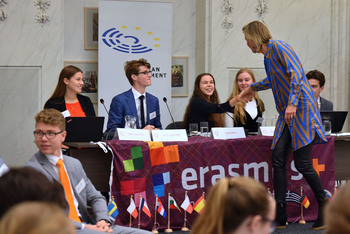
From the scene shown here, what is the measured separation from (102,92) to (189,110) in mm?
1870

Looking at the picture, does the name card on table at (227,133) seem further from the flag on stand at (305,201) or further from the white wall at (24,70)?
the white wall at (24,70)

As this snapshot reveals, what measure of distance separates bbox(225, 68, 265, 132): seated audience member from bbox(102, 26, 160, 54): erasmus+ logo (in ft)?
6.75

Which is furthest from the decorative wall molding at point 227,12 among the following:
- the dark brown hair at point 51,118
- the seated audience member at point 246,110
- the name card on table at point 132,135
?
the dark brown hair at point 51,118

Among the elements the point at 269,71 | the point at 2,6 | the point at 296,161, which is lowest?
the point at 296,161

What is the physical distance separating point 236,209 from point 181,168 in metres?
2.81

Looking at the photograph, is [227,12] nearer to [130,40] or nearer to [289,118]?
[130,40]

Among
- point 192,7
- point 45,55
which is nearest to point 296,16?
point 192,7

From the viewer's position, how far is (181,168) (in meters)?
4.23

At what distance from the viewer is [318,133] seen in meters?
4.23

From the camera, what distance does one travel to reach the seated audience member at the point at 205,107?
504 cm

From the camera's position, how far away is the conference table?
4047mm

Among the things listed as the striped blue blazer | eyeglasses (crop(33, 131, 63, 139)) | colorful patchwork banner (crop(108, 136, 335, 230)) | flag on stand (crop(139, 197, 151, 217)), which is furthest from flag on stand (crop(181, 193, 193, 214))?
eyeglasses (crop(33, 131, 63, 139))

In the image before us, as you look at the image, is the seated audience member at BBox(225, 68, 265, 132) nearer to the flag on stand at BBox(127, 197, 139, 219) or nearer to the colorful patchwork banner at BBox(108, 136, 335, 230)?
the colorful patchwork banner at BBox(108, 136, 335, 230)

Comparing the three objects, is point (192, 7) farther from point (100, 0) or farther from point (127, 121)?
point (127, 121)
